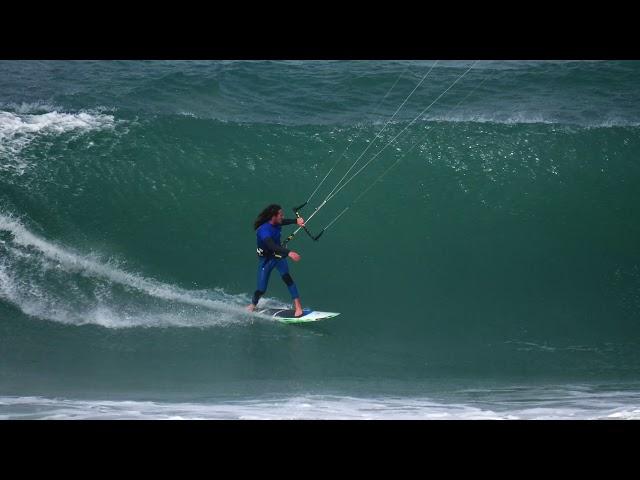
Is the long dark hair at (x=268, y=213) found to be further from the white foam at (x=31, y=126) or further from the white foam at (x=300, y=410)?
the white foam at (x=31, y=126)

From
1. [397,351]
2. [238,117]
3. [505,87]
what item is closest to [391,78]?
[505,87]

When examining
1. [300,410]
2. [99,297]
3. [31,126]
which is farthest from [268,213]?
[31,126]

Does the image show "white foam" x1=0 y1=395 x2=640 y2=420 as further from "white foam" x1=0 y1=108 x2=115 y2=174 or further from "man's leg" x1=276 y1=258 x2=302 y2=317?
"white foam" x1=0 y1=108 x2=115 y2=174

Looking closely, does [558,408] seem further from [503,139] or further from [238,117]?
[238,117]

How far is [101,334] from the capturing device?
30.1 feet

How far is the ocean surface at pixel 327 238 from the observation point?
8.23 metres

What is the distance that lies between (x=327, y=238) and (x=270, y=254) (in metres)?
2.24

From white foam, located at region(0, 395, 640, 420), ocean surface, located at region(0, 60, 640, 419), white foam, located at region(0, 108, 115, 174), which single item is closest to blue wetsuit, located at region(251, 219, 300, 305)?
ocean surface, located at region(0, 60, 640, 419)

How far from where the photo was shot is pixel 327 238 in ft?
37.3

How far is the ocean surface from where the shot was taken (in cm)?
823

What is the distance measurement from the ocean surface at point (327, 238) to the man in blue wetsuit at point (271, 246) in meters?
0.49

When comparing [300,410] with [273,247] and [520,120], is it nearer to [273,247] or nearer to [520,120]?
[273,247]

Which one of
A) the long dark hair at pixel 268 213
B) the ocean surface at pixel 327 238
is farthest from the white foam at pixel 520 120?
the long dark hair at pixel 268 213

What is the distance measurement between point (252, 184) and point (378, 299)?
3022 mm
